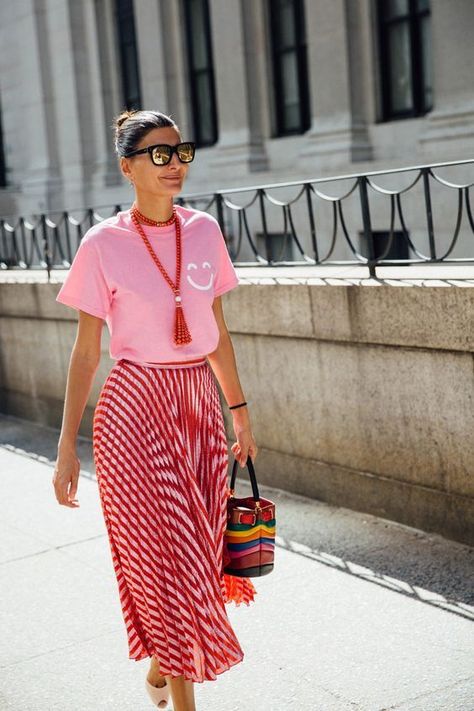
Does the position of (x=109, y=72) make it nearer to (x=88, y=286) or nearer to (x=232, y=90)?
(x=232, y=90)

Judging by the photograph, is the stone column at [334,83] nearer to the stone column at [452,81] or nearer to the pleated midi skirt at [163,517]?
the stone column at [452,81]

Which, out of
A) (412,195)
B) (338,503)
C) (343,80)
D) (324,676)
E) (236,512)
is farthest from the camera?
(343,80)

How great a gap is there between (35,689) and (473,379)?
282 cm

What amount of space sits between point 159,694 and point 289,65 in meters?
13.7

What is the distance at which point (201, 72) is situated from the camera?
18500 mm

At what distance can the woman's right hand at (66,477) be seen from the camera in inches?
150

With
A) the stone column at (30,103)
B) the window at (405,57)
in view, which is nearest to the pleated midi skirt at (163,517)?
the window at (405,57)

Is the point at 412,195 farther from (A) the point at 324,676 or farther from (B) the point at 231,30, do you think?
(A) the point at 324,676

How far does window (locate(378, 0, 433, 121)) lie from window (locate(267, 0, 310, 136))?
1775 millimetres

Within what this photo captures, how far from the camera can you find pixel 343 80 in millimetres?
14695

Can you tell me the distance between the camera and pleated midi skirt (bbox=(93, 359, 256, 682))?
376 centimetres

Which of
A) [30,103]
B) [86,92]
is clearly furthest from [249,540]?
[30,103]

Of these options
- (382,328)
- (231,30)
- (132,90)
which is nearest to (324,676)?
(382,328)

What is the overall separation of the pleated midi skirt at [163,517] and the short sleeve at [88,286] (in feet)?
0.82
